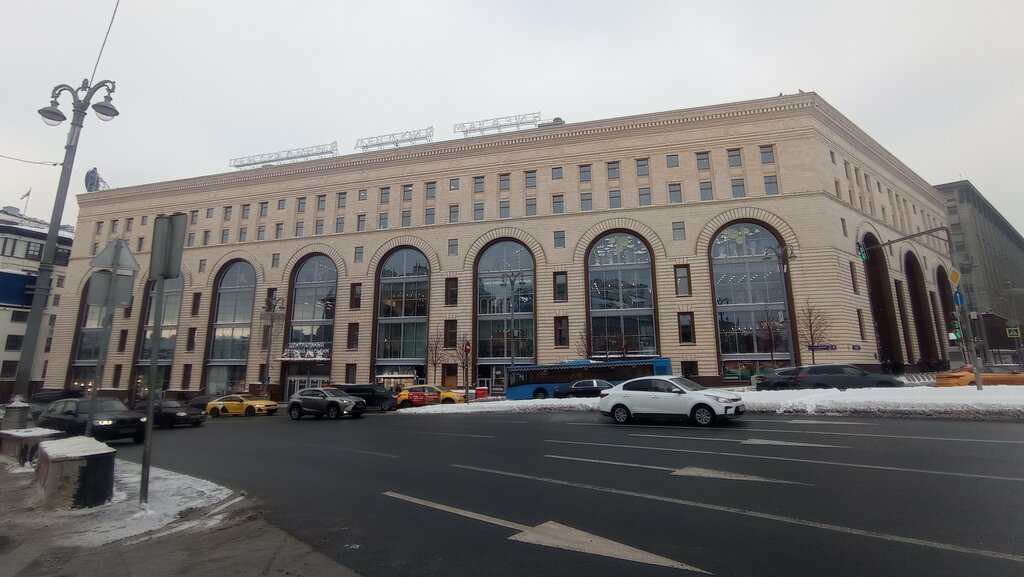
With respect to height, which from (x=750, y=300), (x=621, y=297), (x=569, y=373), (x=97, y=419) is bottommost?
(x=97, y=419)

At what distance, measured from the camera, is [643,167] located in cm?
4391

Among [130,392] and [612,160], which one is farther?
[130,392]

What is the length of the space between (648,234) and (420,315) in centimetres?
2258

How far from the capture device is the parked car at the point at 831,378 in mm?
21219

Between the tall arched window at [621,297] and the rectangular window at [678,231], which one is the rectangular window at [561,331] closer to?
the tall arched window at [621,297]

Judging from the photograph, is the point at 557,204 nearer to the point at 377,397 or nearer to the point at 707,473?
the point at 377,397

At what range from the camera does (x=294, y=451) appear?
12305 millimetres

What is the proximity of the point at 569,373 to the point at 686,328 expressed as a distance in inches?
521

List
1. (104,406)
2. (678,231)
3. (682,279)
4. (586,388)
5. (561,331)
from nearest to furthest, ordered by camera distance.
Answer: (104,406) → (586,388) → (682,279) → (678,231) → (561,331)

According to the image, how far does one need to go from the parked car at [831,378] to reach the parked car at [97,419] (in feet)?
88.1

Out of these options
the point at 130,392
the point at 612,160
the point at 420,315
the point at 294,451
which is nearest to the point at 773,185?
the point at 612,160

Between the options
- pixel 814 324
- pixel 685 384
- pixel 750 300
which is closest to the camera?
pixel 685 384

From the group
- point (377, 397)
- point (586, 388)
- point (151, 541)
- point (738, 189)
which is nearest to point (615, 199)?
point (738, 189)

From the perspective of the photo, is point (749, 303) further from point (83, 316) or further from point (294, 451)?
point (83, 316)
